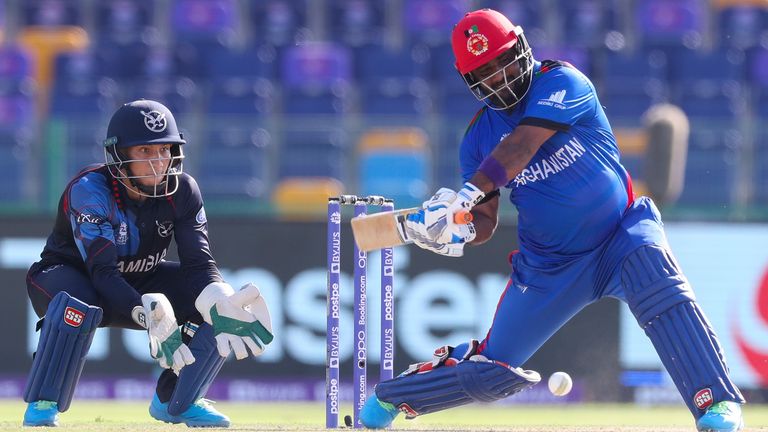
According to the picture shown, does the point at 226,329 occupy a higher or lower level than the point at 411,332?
higher

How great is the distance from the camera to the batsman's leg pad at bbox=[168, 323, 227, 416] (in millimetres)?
6227

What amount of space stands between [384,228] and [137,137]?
150cm

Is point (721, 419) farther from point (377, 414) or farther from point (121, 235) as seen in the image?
point (121, 235)

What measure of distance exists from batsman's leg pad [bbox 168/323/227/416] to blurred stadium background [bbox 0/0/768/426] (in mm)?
3709

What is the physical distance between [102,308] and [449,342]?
168 inches

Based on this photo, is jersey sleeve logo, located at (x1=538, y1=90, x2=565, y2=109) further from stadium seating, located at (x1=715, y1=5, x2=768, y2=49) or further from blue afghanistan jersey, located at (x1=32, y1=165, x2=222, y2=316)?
stadium seating, located at (x1=715, y1=5, x2=768, y2=49)

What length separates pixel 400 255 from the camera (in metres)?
10.2

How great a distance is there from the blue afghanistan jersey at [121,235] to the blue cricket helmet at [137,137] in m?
0.09

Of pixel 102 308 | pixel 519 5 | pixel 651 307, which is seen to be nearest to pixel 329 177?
pixel 519 5

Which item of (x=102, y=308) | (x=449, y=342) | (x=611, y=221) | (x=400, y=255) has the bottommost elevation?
(x=449, y=342)

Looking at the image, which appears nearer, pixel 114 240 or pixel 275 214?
pixel 114 240

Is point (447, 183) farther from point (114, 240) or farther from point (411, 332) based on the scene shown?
point (114, 240)

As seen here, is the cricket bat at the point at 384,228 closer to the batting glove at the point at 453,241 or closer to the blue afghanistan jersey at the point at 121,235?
the batting glove at the point at 453,241

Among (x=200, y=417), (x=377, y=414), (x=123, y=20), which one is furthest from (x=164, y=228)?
(x=123, y=20)
